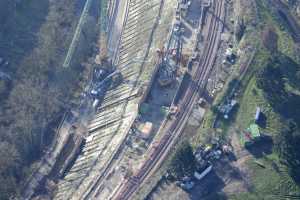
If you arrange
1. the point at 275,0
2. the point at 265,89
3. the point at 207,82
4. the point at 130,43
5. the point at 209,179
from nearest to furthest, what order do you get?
1. the point at 209,179
2. the point at 265,89
3. the point at 207,82
4. the point at 275,0
5. the point at 130,43

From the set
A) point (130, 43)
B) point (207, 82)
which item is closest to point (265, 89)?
point (207, 82)

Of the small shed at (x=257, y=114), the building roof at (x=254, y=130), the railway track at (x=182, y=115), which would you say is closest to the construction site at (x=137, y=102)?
the railway track at (x=182, y=115)

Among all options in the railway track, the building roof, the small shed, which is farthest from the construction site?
the building roof

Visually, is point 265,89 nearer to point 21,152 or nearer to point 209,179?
point 209,179

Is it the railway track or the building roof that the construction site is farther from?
the building roof

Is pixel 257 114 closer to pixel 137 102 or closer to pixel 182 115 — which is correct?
pixel 182 115

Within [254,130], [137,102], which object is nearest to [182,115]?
[137,102]
